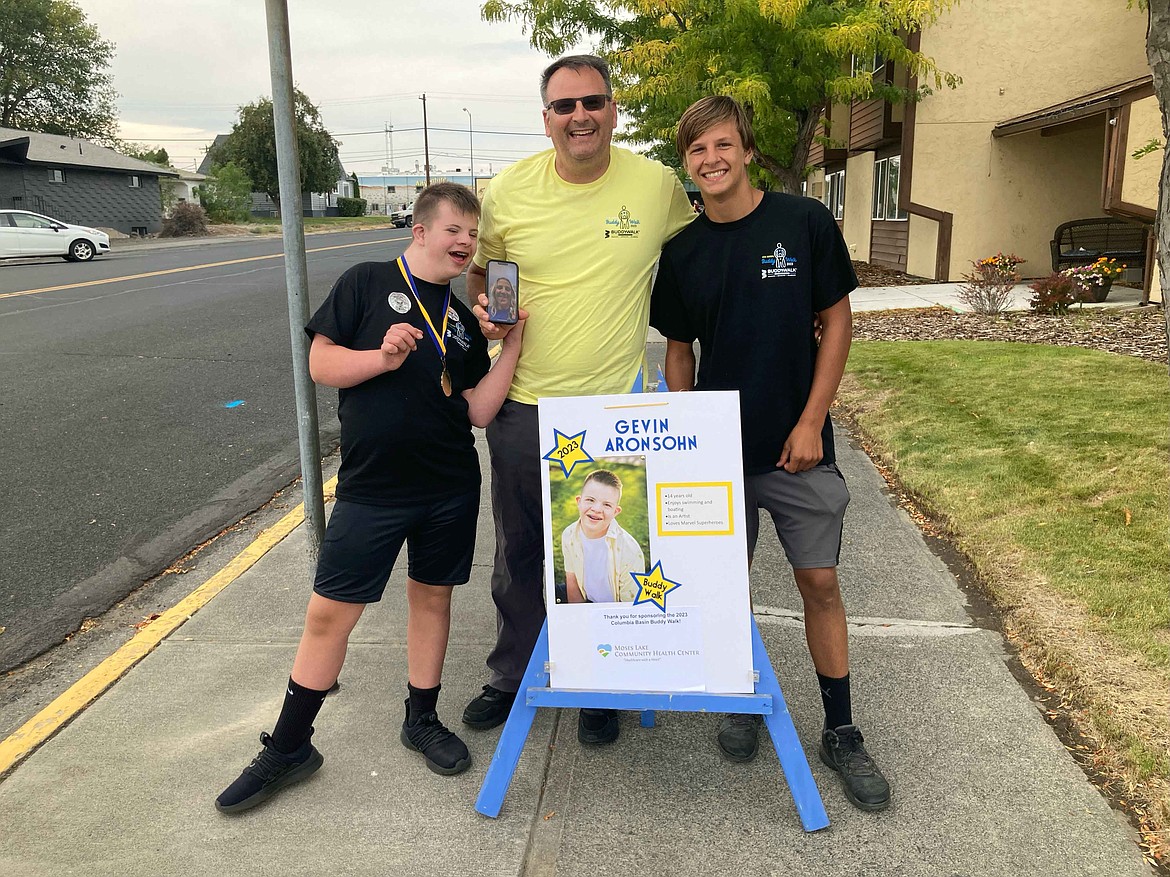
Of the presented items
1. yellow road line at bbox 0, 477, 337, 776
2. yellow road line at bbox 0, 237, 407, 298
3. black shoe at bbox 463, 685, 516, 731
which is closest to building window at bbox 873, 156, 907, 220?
yellow road line at bbox 0, 237, 407, 298

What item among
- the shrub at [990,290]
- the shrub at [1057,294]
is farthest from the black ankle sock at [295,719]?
the shrub at [1057,294]

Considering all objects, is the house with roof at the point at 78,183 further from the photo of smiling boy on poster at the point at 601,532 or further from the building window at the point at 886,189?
the photo of smiling boy on poster at the point at 601,532

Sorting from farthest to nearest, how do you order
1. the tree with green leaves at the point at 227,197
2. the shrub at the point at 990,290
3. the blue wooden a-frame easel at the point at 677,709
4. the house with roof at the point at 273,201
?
1. the house with roof at the point at 273,201
2. the tree with green leaves at the point at 227,197
3. the shrub at the point at 990,290
4. the blue wooden a-frame easel at the point at 677,709

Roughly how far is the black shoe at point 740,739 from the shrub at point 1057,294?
10.0 metres

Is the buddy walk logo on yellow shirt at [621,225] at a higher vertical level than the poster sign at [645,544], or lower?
higher

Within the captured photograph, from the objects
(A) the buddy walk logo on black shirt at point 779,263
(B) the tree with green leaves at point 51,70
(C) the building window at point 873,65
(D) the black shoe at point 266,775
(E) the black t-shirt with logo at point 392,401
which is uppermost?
(B) the tree with green leaves at point 51,70

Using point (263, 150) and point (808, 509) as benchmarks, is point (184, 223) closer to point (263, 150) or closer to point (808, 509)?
point (263, 150)

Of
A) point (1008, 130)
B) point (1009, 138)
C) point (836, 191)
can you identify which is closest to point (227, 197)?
point (836, 191)

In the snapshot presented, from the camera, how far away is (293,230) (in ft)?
10.9

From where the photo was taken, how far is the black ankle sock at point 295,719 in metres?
2.60

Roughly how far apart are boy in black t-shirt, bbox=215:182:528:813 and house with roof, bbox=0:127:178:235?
39455 mm

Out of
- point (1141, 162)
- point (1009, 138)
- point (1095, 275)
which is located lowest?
point (1095, 275)

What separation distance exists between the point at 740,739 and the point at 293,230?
2.36 metres

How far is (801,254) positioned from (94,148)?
1866 inches
